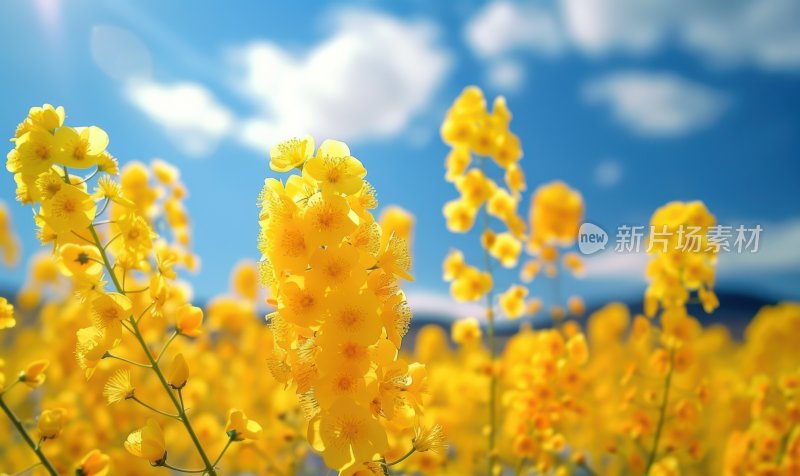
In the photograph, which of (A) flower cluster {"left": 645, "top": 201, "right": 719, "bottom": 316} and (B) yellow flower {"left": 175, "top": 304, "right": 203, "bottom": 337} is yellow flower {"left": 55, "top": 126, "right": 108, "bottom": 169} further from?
(A) flower cluster {"left": 645, "top": 201, "right": 719, "bottom": 316}

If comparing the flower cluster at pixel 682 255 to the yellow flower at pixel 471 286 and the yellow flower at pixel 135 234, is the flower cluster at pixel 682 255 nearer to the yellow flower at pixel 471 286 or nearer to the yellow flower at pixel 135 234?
the yellow flower at pixel 471 286

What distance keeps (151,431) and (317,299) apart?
470mm

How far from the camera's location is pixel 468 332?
8.30 feet

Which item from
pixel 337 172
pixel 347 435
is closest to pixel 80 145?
pixel 337 172

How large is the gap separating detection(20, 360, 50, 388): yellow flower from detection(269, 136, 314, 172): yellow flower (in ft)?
2.48

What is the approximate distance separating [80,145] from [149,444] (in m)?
0.68

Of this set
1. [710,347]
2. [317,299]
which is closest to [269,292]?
[317,299]

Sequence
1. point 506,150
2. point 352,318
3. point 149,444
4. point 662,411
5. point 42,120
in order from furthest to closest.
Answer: point 506,150 → point 662,411 → point 42,120 → point 149,444 → point 352,318

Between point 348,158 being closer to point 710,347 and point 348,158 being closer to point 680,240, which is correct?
point 680,240

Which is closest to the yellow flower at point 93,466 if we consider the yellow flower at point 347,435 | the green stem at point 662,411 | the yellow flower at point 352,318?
the yellow flower at point 347,435

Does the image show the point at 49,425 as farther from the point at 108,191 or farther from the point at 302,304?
the point at 302,304

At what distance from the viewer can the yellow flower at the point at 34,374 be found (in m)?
1.37

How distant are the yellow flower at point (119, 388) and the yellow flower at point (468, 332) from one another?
1.49 m

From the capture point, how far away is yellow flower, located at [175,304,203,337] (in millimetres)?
1338
